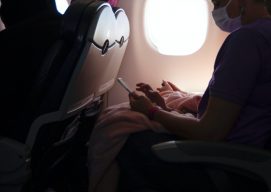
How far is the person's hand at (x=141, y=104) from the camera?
1.05 meters

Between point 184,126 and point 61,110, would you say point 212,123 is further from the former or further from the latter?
point 61,110

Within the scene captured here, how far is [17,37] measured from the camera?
0.96m

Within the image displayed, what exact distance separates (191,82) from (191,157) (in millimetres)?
1085

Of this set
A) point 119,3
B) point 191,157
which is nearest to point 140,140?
point 191,157

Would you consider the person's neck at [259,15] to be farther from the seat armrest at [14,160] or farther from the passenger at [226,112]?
the seat armrest at [14,160]

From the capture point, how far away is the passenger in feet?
2.94

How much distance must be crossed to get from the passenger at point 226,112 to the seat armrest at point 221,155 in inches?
1.5

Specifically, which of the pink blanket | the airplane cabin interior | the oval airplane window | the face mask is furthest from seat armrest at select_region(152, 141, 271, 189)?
the oval airplane window

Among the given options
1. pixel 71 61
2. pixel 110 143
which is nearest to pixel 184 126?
pixel 110 143

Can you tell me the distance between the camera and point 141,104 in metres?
1.06

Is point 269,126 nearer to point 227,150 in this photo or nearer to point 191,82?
point 227,150

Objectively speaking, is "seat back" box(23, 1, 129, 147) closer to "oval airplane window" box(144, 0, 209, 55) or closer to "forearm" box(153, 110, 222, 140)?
"forearm" box(153, 110, 222, 140)

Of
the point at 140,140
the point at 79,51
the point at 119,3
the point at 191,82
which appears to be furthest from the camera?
the point at 191,82

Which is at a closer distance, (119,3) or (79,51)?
(79,51)
